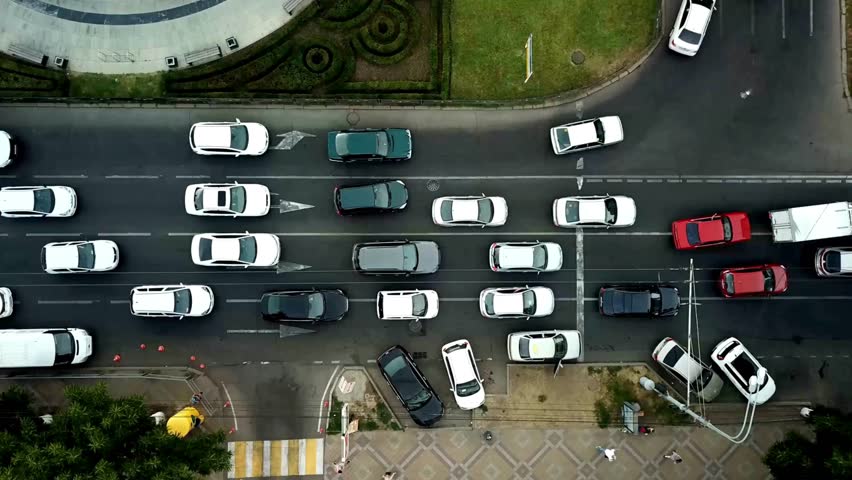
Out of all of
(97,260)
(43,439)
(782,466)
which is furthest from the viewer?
(97,260)

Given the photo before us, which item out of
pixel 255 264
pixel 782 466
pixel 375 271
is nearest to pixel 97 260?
pixel 255 264

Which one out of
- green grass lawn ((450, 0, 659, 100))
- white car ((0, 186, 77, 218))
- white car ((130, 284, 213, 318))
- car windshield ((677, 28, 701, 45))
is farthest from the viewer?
green grass lawn ((450, 0, 659, 100))

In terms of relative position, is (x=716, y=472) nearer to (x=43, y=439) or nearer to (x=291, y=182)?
(x=291, y=182)

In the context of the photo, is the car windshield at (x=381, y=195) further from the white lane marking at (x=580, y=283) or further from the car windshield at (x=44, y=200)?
the car windshield at (x=44, y=200)

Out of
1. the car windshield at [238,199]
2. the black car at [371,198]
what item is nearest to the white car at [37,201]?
the car windshield at [238,199]

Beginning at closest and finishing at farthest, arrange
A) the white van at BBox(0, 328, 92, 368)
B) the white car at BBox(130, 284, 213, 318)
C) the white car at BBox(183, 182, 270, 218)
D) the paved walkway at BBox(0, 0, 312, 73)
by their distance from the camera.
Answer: the white van at BBox(0, 328, 92, 368), the white car at BBox(130, 284, 213, 318), the white car at BBox(183, 182, 270, 218), the paved walkway at BBox(0, 0, 312, 73)

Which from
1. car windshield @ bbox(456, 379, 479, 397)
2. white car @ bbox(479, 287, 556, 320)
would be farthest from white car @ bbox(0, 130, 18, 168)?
car windshield @ bbox(456, 379, 479, 397)

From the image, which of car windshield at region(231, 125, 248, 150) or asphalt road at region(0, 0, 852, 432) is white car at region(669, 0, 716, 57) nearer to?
asphalt road at region(0, 0, 852, 432)

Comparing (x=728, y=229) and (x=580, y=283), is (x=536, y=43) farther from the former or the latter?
(x=728, y=229)
